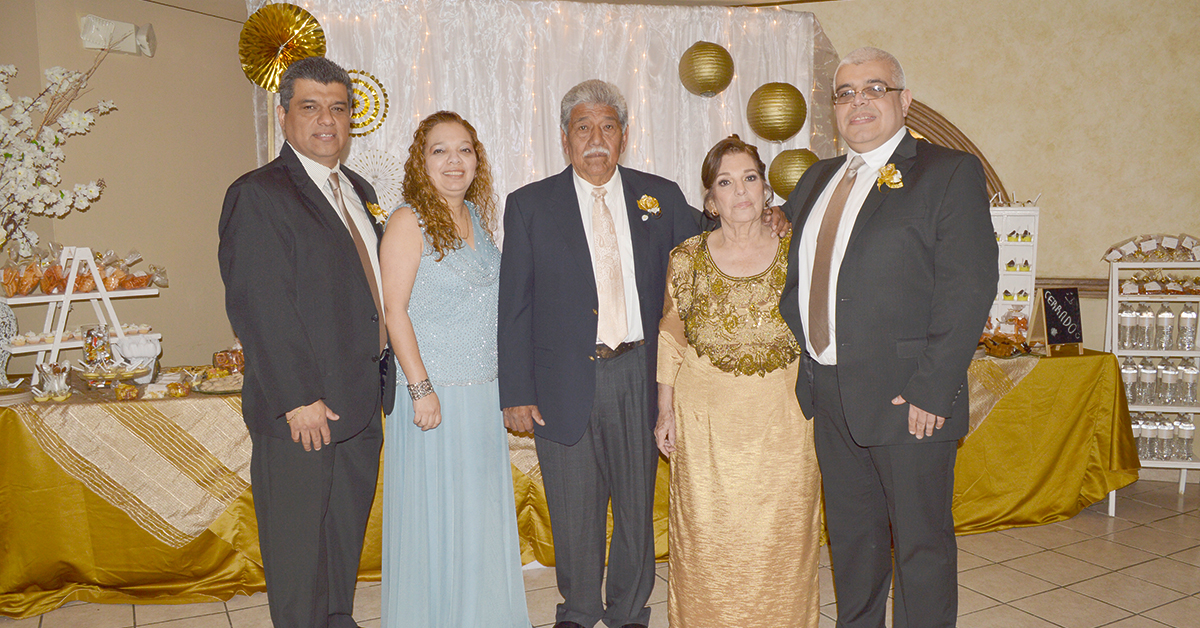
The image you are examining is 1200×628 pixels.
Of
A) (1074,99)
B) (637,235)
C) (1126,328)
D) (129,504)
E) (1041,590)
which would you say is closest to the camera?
(637,235)

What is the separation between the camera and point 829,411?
2.33m

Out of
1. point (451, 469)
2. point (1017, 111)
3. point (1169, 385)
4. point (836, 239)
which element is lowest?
point (1169, 385)

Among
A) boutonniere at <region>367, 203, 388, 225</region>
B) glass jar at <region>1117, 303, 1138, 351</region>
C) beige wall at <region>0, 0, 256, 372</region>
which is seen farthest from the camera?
beige wall at <region>0, 0, 256, 372</region>

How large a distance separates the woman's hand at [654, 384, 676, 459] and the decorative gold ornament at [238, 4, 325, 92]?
2385 mm

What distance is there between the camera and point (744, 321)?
2346mm

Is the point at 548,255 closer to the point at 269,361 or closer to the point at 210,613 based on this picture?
the point at 269,361

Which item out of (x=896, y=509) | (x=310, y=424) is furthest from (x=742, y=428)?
(x=310, y=424)

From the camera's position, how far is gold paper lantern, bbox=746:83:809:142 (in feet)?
14.2

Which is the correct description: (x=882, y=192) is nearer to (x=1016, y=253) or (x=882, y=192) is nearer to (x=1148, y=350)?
(x=1016, y=253)

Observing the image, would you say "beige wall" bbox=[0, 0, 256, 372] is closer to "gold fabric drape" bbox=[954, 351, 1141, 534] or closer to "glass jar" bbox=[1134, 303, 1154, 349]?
"gold fabric drape" bbox=[954, 351, 1141, 534]

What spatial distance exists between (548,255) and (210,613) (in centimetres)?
206

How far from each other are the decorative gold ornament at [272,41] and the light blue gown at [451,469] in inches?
69.5

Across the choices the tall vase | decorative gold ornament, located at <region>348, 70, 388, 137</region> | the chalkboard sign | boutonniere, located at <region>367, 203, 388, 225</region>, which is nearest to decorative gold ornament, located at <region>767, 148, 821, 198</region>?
the chalkboard sign

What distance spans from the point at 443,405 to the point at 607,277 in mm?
702
